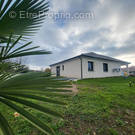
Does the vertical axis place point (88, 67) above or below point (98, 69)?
above

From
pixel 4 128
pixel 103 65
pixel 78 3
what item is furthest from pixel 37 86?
pixel 103 65

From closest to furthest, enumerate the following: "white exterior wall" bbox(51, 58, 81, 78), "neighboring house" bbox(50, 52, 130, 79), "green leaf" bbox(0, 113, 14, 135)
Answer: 1. "green leaf" bbox(0, 113, 14, 135)
2. "neighboring house" bbox(50, 52, 130, 79)
3. "white exterior wall" bbox(51, 58, 81, 78)

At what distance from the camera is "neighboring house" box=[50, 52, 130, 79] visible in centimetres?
953

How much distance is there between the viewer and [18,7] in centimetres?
89

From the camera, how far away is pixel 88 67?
9.98 m

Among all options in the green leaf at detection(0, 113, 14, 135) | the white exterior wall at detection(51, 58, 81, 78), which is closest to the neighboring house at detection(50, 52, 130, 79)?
the white exterior wall at detection(51, 58, 81, 78)

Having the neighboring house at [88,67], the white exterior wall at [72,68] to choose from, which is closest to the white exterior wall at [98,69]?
the neighboring house at [88,67]

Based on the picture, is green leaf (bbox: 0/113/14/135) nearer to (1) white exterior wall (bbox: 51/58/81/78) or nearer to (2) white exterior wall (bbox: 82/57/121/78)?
(1) white exterior wall (bbox: 51/58/81/78)

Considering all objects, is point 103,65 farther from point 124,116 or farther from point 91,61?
point 124,116

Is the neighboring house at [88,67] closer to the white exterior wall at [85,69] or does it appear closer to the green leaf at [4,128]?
the white exterior wall at [85,69]

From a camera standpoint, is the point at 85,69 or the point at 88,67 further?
the point at 88,67

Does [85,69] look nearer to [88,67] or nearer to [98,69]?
[88,67]

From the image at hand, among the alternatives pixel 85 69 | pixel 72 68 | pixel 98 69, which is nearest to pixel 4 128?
pixel 85 69

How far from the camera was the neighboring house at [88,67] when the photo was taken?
375 inches
